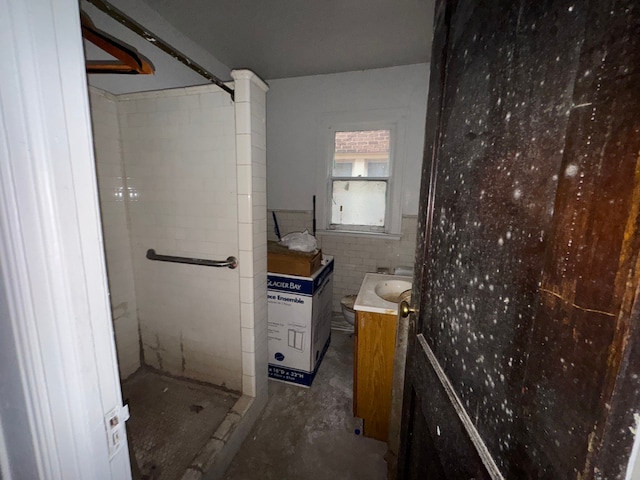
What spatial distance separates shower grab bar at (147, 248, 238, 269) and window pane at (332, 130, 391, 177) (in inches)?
67.0

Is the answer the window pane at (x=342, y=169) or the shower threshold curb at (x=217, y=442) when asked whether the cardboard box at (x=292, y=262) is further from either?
the window pane at (x=342, y=169)

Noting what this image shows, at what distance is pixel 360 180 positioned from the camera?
9.14 ft

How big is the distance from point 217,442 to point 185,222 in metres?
1.25

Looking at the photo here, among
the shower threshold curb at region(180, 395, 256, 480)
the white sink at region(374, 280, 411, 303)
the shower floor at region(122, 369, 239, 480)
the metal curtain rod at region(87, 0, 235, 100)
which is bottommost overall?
the shower floor at region(122, 369, 239, 480)

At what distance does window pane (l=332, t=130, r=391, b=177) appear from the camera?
2.68 m

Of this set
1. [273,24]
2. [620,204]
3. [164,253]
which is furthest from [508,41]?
[273,24]

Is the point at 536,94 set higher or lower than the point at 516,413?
higher

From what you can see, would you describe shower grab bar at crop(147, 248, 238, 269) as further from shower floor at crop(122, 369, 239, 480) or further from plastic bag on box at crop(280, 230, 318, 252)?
shower floor at crop(122, 369, 239, 480)

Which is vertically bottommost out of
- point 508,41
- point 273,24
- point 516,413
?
point 516,413

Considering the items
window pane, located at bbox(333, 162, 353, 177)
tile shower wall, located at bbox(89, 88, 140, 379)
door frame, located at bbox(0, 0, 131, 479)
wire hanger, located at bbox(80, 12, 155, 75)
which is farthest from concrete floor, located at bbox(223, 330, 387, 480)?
window pane, located at bbox(333, 162, 353, 177)

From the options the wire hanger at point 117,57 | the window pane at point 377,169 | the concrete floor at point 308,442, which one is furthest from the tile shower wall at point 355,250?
the wire hanger at point 117,57

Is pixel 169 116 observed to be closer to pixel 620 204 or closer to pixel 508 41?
pixel 508 41

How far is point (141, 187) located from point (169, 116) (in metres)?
0.50

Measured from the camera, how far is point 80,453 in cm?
45
